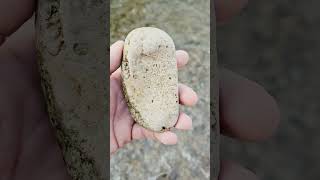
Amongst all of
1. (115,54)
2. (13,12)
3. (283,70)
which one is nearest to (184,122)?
(115,54)

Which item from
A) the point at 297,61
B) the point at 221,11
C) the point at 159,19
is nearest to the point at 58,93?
the point at 159,19

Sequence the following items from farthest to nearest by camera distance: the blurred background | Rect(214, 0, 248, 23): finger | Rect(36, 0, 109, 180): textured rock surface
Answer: the blurred background, Rect(214, 0, 248, 23): finger, Rect(36, 0, 109, 180): textured rock surface

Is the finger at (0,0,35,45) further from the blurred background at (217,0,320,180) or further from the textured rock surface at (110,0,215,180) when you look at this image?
the blurred background at (217,0,320,180)

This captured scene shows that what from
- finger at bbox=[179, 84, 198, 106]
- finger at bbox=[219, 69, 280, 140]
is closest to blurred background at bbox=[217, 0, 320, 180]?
finger at bbox=[219, 69, 280, 140]

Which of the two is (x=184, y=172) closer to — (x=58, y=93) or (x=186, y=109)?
(x=186, y=109)

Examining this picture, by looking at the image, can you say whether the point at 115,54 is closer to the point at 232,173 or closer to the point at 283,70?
the point at 232,173
